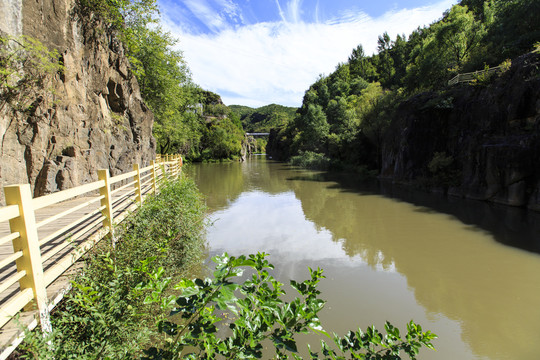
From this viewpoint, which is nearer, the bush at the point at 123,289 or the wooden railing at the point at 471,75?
the bush at the point at 123,289

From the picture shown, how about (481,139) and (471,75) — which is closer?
(481,139)

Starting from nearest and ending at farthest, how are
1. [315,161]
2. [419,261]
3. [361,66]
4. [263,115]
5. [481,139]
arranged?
[419,261] < [481,139] < [315,161] < [361,66] < [263,115]

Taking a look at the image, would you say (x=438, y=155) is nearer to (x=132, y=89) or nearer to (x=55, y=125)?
(x=132, y=89)

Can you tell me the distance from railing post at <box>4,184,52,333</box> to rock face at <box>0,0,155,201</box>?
5.08 metres

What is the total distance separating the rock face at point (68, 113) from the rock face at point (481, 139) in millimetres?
17068

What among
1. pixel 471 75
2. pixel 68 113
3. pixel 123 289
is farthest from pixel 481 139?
pixel 68 113

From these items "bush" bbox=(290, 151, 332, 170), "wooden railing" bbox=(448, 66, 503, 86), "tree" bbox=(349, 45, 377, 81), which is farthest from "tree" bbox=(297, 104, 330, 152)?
"tree" bbox=(349, 45, 377, 81)

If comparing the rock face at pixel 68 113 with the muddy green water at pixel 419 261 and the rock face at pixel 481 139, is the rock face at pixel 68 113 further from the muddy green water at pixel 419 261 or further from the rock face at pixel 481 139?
the rock face at pixel 481 139

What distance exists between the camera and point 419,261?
24.1 ft

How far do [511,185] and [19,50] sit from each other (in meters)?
18.4

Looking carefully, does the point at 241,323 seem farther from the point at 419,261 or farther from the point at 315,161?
the point at 315,161

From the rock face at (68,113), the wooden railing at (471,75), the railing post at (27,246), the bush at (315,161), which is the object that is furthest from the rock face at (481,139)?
the rock face at (68,113)

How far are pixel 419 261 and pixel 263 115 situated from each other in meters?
164

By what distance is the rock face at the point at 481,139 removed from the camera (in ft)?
40.7
